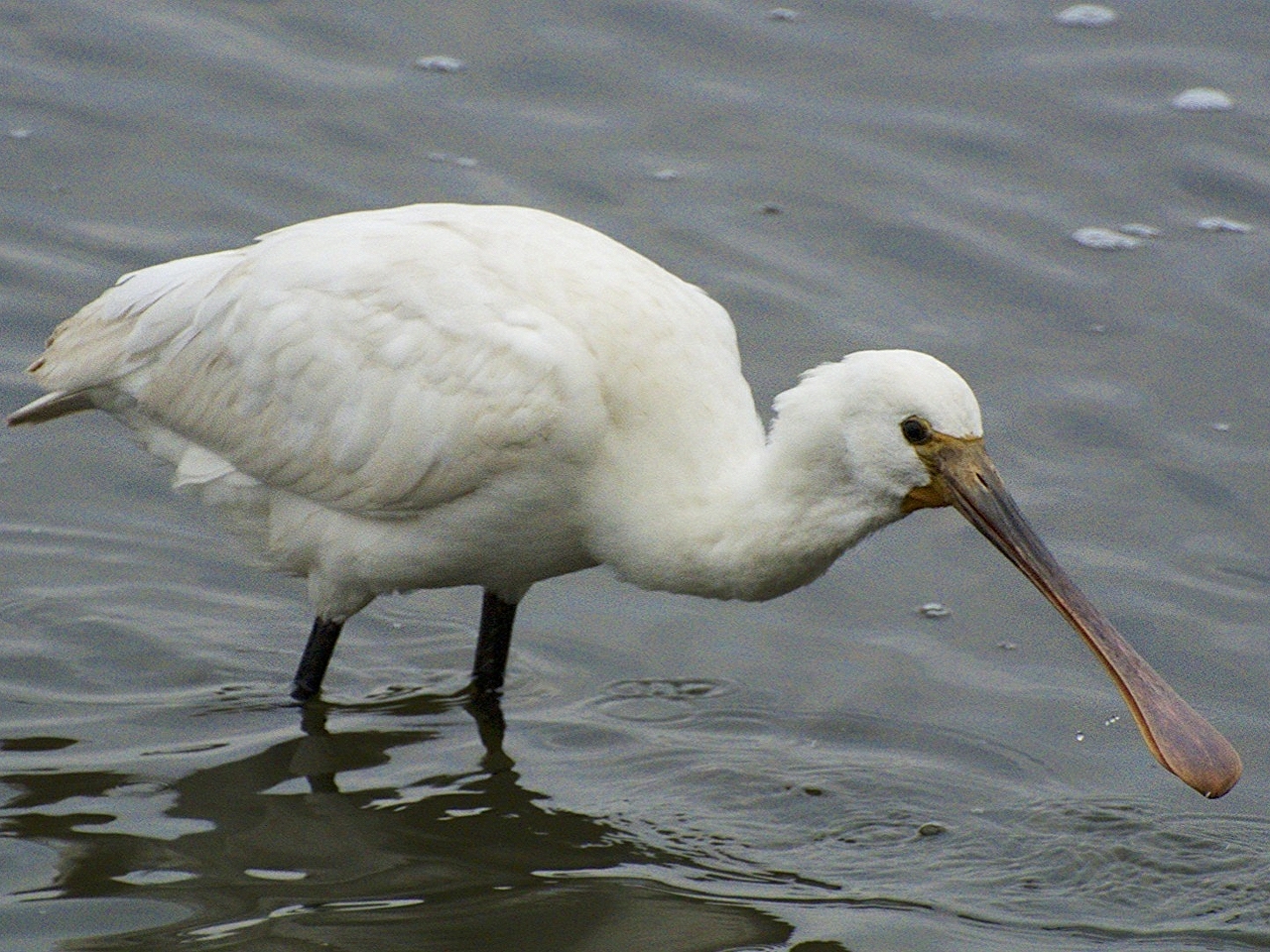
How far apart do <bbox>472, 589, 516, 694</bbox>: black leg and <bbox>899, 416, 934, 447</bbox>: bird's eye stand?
7.10 feet

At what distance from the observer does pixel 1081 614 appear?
6.96m

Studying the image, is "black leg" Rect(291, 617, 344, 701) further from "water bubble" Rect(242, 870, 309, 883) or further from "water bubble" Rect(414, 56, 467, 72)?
"water bubble" Rect(414, 56, 467, 72)

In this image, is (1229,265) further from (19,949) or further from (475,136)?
(19,949)

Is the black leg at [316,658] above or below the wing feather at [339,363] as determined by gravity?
below

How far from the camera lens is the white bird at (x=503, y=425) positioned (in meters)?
6.81

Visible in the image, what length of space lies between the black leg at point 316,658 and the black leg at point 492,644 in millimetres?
535

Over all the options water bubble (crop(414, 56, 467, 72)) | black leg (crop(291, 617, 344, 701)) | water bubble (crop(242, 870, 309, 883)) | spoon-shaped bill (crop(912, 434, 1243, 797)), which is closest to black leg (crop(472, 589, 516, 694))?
black leg (crop(291, 617, 344, 701))

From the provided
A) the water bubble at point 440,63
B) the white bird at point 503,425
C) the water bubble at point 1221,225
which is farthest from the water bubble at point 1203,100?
the white bird at point 503,425

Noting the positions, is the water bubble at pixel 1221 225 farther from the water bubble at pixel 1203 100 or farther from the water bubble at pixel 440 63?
the water bubble at pixel 440 63

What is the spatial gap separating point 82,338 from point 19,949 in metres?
2.80

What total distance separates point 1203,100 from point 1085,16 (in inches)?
45.7

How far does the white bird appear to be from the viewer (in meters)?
6.81

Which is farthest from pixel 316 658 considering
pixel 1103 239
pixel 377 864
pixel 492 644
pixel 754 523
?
pixel 1103 239

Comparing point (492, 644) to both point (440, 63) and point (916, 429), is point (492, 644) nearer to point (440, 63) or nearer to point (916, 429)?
point (916, 429)
